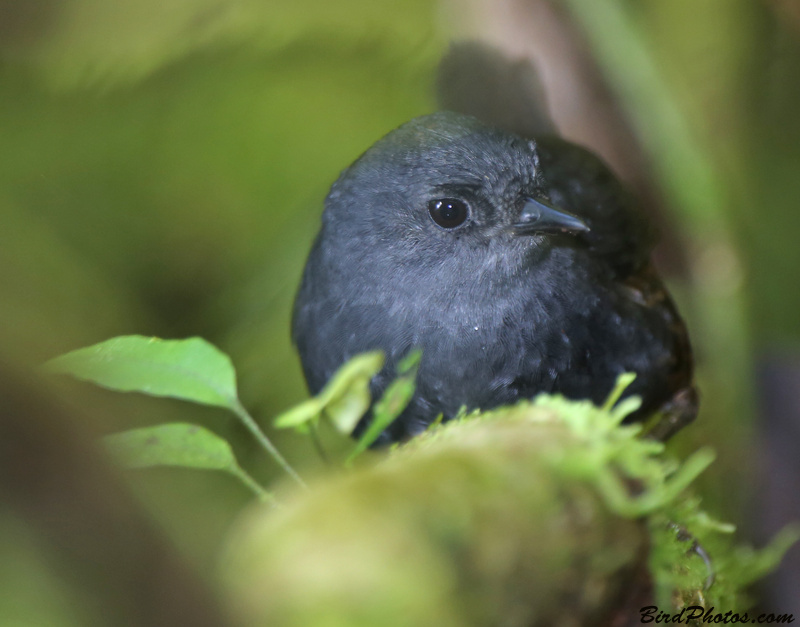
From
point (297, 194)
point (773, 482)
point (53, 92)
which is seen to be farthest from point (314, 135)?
point (773, 482)

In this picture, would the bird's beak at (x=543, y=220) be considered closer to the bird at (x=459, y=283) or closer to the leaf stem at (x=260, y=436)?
the bird at (x=459, y=283)

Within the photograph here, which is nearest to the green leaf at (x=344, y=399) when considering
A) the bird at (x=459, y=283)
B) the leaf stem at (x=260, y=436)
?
the leaf stem at (x=260, y=436)

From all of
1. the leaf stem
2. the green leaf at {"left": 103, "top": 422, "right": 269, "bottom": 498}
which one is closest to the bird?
the leaf stem

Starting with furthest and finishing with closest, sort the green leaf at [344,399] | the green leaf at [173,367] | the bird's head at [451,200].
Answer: the bird's head at [451,200]
the green leaf at [173,367]
the green leaf at [344,399]

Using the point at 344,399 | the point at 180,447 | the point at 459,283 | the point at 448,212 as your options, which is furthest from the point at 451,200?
the point at 180,447

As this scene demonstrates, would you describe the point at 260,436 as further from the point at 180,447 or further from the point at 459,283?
the point at 459,283

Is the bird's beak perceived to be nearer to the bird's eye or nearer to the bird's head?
the bird's head

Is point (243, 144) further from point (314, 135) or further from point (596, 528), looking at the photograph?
point (596, 528)
